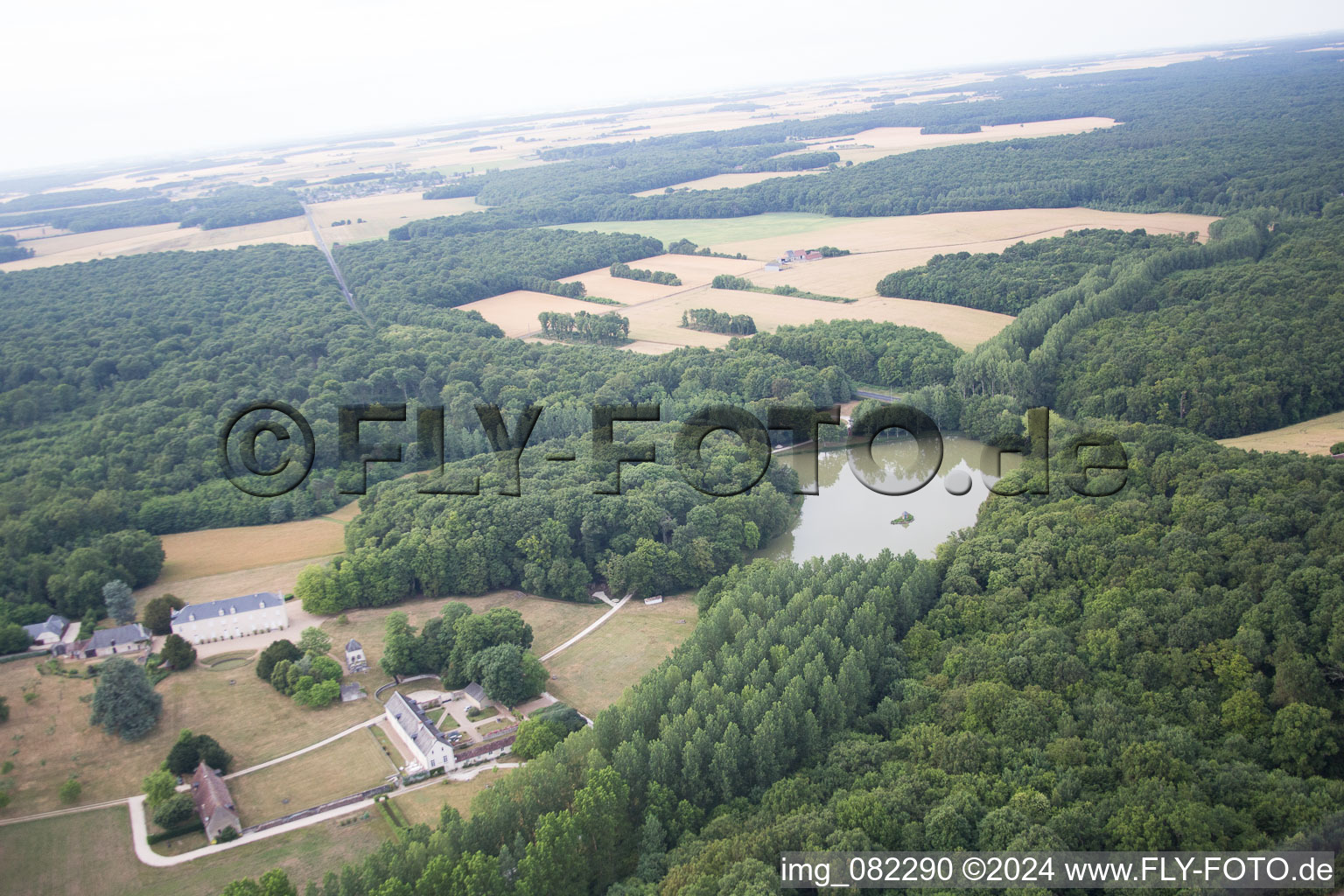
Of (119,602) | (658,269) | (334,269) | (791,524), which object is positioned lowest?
(791,524)

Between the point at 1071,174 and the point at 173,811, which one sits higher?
the point at 1071,174

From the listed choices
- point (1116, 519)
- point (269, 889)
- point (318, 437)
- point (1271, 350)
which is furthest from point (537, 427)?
point (1271, 350)

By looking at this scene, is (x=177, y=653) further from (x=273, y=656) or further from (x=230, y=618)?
(x=273, y=656)

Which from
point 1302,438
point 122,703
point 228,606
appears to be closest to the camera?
point 122,703

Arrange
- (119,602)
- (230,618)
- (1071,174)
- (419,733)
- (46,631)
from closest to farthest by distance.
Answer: (419,733) → (46,631) → (230,618) → (119,602) → (1071,174)

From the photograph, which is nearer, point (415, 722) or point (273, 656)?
point (415, 722)

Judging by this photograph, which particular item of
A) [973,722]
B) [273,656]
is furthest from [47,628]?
[973,722]

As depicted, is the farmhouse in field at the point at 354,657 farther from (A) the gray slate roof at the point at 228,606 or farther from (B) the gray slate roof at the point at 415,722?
(A) the gray slate roof at the point at 228,606
